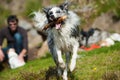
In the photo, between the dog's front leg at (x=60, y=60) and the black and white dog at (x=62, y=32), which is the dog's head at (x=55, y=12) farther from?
the dog's front leg at (x=60, y=60)

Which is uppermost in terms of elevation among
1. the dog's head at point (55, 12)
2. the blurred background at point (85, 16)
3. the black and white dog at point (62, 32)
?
the dog's head at point (55, 12)

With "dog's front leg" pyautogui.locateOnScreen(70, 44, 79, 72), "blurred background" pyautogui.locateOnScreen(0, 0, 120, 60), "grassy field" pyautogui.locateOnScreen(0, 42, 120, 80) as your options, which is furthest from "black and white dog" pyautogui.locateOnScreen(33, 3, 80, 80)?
"blurred background" pyautogui.locateOnScreen(0, 0, 120, 60)

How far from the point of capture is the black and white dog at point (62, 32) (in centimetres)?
1001

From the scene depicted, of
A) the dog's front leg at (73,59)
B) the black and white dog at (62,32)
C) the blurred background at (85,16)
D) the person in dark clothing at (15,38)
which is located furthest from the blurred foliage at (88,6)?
the dog's front leg at (73,59)

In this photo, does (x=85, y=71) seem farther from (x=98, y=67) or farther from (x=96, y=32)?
(x=96, y=32)

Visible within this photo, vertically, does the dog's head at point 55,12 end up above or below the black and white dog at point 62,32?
above

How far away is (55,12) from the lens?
10.0 m

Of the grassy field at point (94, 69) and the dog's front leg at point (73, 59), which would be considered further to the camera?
the grassy field at point (94, 69)

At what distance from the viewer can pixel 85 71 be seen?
36.8 ft

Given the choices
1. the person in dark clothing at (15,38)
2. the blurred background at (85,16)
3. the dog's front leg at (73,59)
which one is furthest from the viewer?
the blurred background at (85,16)

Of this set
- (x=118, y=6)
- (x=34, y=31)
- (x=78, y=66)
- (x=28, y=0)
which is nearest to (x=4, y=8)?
(x=28, y=0)

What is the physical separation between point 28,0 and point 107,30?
869 centimetres

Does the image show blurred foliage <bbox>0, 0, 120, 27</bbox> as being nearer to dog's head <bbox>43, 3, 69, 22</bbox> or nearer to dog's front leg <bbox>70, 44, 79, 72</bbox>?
dog's head <bbox>43, 3, 69, 22</bbox>

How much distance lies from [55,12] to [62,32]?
477 millimetres
